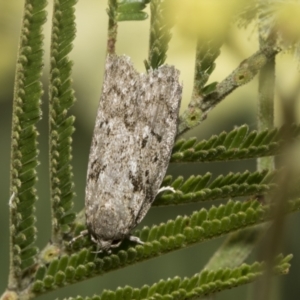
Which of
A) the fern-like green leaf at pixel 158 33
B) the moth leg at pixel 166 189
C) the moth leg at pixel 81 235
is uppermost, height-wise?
the fern-like green leaf at pixel 158 33

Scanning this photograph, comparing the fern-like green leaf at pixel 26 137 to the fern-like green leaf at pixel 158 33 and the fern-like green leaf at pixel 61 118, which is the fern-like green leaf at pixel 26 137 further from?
the fern-like green leaf at pixel 158 33

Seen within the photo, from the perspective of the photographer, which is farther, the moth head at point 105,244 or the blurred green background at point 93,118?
the blurred green background at point 93,118

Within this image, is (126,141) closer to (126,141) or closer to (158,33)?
(126,141)

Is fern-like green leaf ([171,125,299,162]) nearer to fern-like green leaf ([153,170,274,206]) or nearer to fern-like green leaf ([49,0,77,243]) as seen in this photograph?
fern-like green leaf ([153,170,274,206])

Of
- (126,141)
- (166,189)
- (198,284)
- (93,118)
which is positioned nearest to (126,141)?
(126,141)

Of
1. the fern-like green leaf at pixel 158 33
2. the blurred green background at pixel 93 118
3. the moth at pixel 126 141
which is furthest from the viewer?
the blurred green background at pixel 93 118

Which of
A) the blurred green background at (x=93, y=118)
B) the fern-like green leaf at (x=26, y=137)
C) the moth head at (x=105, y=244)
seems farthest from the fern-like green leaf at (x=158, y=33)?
the moth head at (x=105, y=244)
